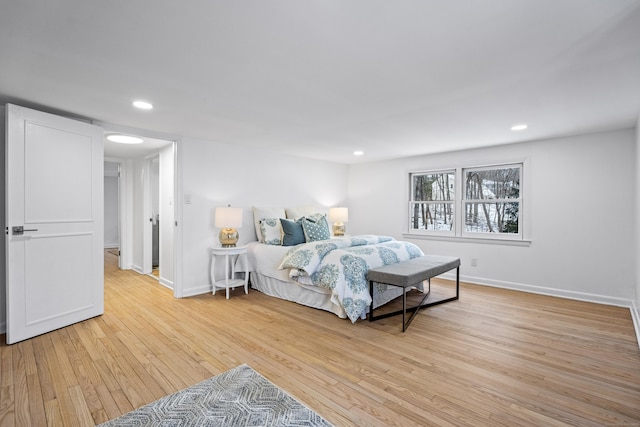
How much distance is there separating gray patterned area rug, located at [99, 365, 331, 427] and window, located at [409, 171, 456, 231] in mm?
4131

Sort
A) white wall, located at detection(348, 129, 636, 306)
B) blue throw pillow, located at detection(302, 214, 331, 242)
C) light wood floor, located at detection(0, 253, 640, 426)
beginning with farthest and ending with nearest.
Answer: blue throw pillow, located at detection(302, 214, 331, 242) → white wall, located at detection(348, 129, 636, 306) → light wood floor, located at detection(0, 253, 640, 426)

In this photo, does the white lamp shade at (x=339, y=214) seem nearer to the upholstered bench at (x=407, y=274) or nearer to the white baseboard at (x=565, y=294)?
the white baseboard at (x=565, y=294)

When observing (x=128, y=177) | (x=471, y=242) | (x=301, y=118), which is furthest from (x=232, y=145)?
(x=471, y=242)

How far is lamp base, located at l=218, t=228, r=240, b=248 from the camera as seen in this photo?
4309 millimetres

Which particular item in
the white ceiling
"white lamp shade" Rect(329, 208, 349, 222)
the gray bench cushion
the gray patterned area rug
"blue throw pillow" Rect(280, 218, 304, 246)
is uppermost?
the white ceiling

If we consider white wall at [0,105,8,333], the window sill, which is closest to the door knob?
white wall at [0,105,8,333]

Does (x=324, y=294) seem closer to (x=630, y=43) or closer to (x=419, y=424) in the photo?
(x=419, y=424)

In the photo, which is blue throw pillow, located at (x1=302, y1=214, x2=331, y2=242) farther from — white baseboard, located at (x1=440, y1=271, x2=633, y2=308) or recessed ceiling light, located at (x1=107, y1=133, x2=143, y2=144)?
recessed ceiling light, located at (x1=107, y1=133, x2=143, y2=144)

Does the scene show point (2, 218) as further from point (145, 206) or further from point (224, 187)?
point (145, 206)

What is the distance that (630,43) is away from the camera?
5.87ft

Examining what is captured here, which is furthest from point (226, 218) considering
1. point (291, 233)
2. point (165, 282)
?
point (165, 282)

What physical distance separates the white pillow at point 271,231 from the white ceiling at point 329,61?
5.14 feet

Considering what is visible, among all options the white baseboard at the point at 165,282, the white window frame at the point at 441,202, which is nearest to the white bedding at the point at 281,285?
the white baseboard at the point at 165,282

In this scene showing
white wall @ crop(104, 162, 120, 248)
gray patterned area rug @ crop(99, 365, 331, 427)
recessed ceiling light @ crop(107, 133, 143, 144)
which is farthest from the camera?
white wall @ crop(104, 162, 120, 248)
